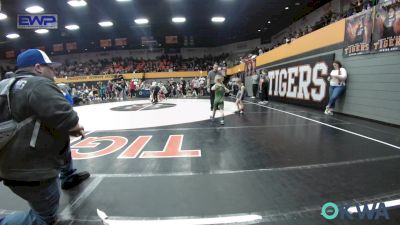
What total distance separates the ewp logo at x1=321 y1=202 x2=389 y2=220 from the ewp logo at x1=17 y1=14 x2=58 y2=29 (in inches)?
507

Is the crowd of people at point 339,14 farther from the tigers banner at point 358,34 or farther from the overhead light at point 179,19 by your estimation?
the overhead light at point 179,19

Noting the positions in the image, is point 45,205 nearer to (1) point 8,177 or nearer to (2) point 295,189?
(1) point 8,177

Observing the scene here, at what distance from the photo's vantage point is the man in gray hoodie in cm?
169

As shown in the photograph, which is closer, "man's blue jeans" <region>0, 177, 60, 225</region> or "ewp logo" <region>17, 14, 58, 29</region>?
"man's blue jeans" <region>0, 177, 60, 225</region>

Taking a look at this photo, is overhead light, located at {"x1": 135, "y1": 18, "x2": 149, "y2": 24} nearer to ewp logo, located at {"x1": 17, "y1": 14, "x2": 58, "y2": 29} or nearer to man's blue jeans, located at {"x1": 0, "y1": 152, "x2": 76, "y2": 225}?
ewp logo, located at {"x1": 17, "y1": 14, "x2": 58, "y2": 29}

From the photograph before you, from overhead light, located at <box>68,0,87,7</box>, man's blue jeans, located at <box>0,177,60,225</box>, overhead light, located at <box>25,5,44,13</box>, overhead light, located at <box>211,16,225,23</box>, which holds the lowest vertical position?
man's blue jeans, located at <box>0,177,60,225</box>

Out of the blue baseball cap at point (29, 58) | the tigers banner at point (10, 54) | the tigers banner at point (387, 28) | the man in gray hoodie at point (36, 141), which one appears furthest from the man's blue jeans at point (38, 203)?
the tigers banner at point (10, 54)

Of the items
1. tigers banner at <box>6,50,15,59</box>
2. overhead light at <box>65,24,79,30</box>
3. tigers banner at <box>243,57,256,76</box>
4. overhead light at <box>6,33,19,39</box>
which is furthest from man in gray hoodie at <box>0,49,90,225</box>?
tigers banner at <box>6,50,15,59</box>

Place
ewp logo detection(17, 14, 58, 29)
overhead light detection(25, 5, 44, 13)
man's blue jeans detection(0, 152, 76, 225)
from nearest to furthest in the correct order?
man's blue jeans detection(0, 152, 76, 225), ewp logo detection(17, 14, 58, 29), overhead light detection(25, 5, 44, 13)

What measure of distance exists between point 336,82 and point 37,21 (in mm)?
13120

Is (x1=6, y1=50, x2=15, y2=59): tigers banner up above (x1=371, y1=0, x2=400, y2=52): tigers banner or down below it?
above

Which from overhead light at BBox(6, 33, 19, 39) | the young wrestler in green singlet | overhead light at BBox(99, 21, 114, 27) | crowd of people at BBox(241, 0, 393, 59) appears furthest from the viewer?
overhead light at BBox(6, 33, 19, 39)

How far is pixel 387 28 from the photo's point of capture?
20.7 feet

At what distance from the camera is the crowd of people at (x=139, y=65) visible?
33.5 m
